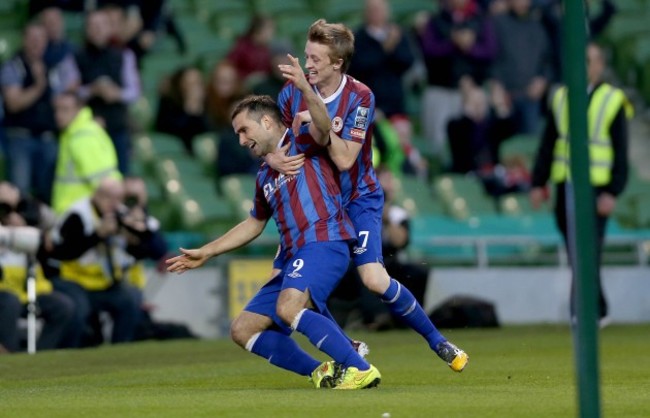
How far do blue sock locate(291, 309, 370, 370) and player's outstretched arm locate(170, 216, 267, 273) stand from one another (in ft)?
2.22

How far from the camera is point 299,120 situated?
10.1 meters

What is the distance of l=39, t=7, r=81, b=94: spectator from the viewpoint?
1855 centimetres

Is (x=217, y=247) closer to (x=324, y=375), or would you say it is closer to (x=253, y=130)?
(x=253, y=130)

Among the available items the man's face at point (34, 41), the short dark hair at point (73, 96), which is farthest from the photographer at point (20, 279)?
the man's face at point (34, 41)

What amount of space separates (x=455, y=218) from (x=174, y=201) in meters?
3.53

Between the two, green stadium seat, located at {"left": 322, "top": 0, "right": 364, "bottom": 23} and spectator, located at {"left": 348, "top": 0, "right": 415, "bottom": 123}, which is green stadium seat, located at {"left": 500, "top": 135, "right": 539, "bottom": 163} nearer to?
spectator, located at {"left": 348, "top": 0, "right": 415, "bottom": 123}

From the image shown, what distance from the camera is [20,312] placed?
15195mm

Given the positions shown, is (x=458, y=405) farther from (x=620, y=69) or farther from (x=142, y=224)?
(x=620, y=69)

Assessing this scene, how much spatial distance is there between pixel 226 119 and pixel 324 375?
1005cm

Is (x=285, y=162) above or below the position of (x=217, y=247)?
above

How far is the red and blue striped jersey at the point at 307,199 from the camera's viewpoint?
33.1ft

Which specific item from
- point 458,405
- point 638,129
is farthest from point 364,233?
point 638,129

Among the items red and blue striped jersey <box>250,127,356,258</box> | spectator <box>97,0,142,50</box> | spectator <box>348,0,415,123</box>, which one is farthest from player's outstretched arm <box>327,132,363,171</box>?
spectator <box>348,0,415,123</box>

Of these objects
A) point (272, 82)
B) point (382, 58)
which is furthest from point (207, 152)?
point (382, 58)
